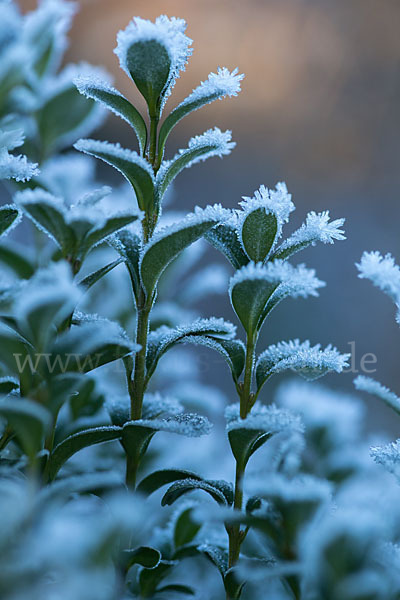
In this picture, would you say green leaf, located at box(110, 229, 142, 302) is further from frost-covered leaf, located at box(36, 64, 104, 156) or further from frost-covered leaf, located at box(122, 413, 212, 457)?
frost-covered leaf, located at box(36, 64, 104, 156)

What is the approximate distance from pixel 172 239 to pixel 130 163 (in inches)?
3.2

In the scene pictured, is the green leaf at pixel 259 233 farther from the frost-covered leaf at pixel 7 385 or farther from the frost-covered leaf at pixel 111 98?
the frost-covered leaf at pixel 7 385

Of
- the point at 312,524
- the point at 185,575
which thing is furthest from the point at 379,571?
the point at 185,575

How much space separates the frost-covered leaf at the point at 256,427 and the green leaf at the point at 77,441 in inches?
4.6

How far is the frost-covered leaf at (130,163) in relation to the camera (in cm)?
58

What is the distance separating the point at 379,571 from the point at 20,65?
19.2 inches

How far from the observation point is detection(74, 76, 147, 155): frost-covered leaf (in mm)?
634

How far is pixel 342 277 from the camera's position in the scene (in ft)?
8.08

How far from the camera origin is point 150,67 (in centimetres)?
62

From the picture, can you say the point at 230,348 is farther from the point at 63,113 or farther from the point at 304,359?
Answer: the point at 63,113

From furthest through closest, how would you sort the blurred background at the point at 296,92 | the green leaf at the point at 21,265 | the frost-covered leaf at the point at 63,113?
the blurred background at the point at 296,92
the frost-covered leaf at the point at 63,113
the green leaf at the point at 21,265

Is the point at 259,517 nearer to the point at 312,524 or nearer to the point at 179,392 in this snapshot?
the point at 312,524

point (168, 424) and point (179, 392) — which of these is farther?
point (179, 392)

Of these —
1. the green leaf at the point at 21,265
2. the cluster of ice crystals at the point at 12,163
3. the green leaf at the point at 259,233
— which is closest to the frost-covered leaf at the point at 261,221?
the green leaf at the point at 259,233
